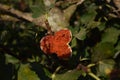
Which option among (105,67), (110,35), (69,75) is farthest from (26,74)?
(110,35)

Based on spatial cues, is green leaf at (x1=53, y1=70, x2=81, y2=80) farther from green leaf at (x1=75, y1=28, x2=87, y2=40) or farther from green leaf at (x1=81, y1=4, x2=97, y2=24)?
green leaf at (x1=81, y1=4, x2=97, y2=24)

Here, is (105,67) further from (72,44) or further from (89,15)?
(89,15)

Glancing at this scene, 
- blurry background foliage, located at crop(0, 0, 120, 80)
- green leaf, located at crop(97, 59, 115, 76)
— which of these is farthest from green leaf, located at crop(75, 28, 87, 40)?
green leaf, located at crop(97, 59, 115, 76)

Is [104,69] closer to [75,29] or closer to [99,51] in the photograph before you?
[99,51]

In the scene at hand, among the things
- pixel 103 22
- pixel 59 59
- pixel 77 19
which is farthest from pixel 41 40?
pixel 77 19

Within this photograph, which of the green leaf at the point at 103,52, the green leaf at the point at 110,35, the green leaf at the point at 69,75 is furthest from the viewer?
the green leaf at the point at 110,35

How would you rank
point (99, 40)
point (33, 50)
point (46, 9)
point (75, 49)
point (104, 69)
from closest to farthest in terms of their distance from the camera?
point (104, 69) < point (46, 9) < point (75, 49) < point (99, 40) < point (33, 50)

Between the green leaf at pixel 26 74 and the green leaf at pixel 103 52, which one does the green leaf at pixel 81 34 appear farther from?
the green leaf at pixel 26 74

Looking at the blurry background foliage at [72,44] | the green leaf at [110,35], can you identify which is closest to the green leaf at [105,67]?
the blurry background foliage at [72,44]
